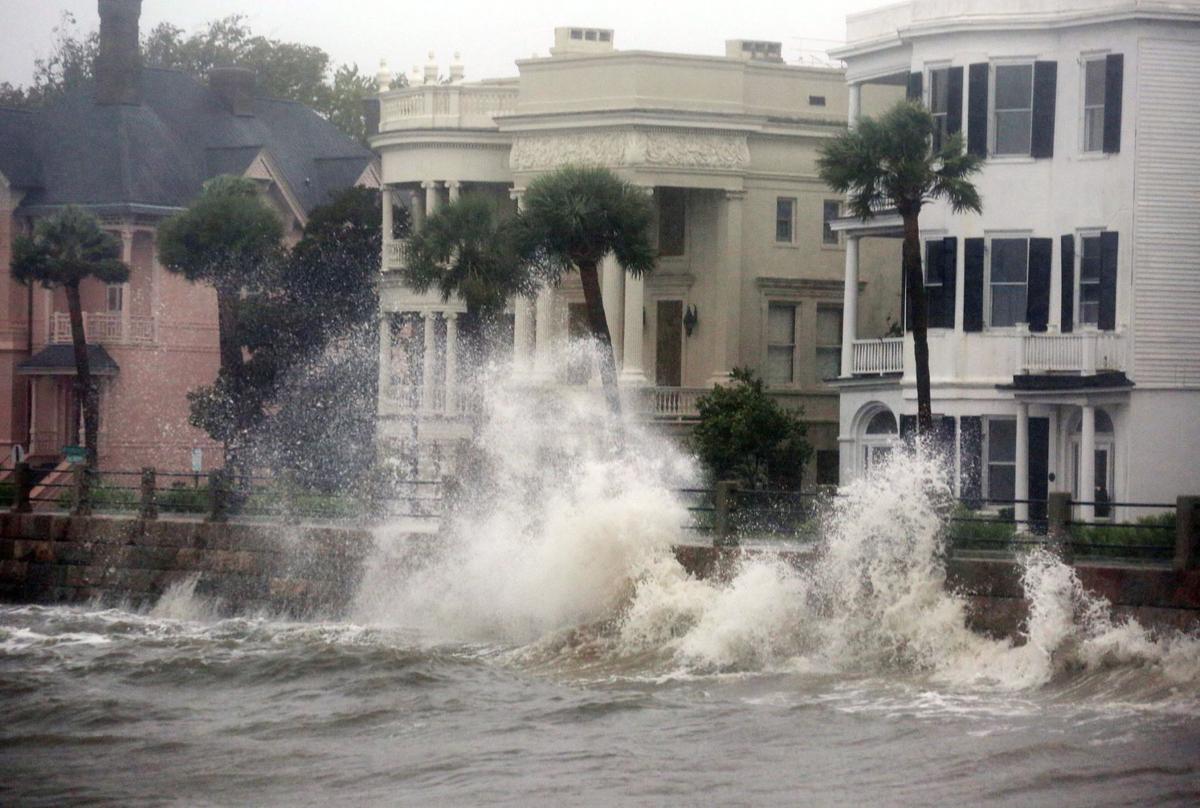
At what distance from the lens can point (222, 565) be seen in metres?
35.7

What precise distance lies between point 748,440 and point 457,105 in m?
11.8

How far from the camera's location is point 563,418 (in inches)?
1672

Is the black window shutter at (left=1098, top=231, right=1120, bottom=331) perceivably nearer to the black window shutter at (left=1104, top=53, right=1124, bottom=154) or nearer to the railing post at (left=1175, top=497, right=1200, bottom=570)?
the black window shutter at (left=1104, top=53, right=1124, bottom=154)

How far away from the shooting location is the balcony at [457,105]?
49531 mm

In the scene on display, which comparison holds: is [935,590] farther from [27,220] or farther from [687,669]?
[27,220]

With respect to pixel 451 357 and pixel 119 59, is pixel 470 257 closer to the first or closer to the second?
pixel 451 357

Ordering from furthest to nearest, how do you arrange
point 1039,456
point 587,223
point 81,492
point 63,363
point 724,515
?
1. point 63,363
2. point 587,223
3. point 81,492
4. point 1039,456
5. point 724,515

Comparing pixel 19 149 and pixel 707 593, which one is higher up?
pixel 19 149

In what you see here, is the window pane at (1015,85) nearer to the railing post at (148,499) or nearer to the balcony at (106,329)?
the railing post at (148,499)

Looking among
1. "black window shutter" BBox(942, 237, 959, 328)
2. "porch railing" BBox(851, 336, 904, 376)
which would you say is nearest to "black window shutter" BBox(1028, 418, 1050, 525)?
"black window shutter" BBox(942, 237, 959, 328)

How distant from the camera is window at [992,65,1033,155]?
37.1 metres

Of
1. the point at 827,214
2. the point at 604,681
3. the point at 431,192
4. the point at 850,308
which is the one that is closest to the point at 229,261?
the point at 431,192

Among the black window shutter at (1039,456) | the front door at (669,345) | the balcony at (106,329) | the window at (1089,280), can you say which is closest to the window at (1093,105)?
the window at (1089,280)

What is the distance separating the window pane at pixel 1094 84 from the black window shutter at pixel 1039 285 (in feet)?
7.95
